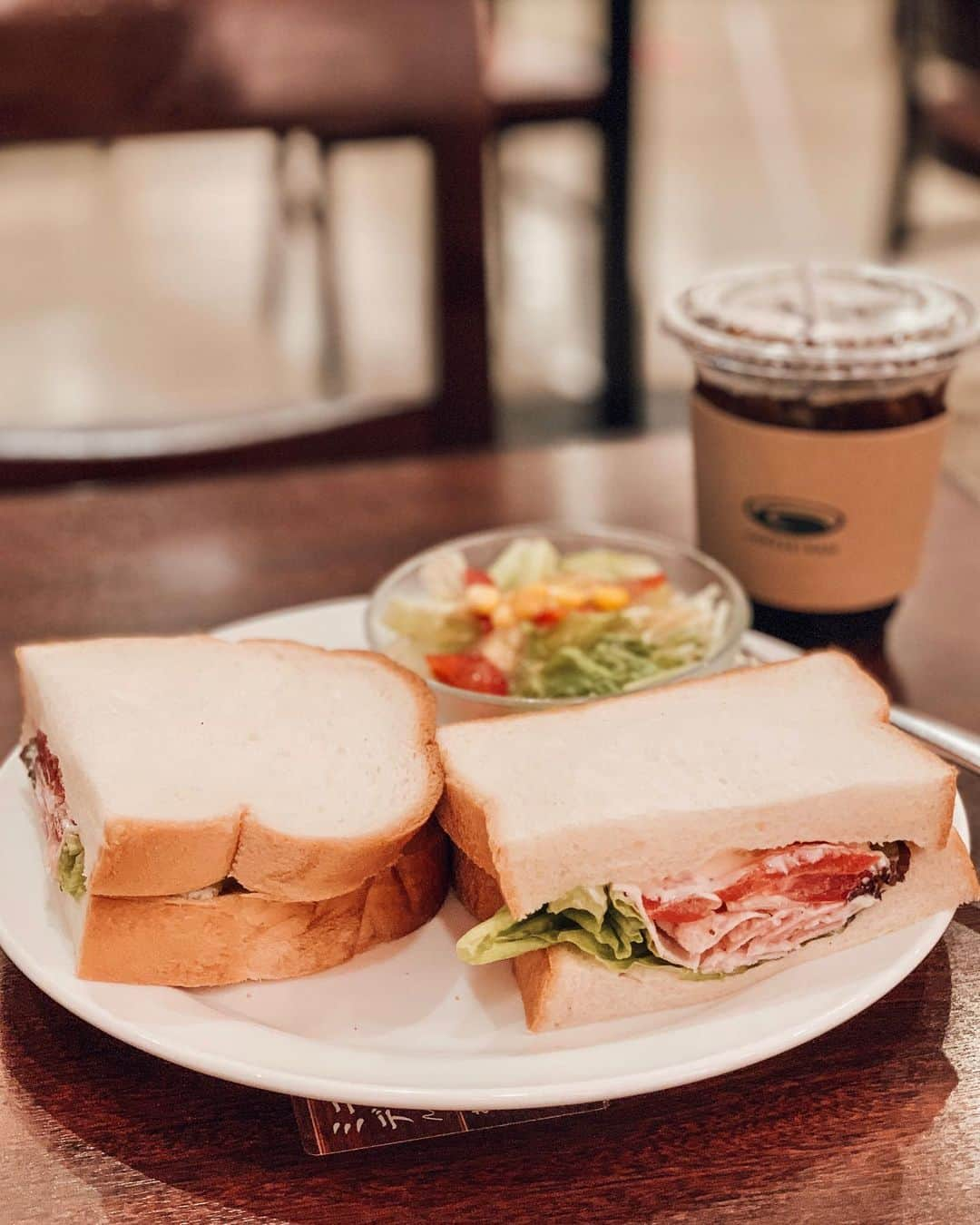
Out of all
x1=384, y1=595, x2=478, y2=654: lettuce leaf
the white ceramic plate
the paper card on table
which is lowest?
the paper card on table

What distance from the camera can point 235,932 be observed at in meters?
1.04

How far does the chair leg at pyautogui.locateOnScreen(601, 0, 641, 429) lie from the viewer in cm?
387

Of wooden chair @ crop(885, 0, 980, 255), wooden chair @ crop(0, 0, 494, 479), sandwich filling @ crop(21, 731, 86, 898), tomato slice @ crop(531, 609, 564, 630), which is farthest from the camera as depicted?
wooden chair @ crop(885, 0, 980, 255)

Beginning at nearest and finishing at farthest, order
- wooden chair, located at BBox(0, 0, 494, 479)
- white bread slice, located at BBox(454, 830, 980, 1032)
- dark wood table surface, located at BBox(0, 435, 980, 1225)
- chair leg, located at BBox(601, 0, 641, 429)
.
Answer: dark wood table surface, located at BBox(0, 435, 980, 1225)
white bread slice, located at BBox(454, 830, 980, 1032)
wooden chair, located at BBox(0, 0, 494, 479)
chair leg, located at BBox(601, 0, 641, 429)

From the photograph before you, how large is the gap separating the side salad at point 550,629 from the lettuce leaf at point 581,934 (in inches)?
13.4

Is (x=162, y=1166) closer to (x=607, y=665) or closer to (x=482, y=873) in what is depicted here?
(x=482, y=873)

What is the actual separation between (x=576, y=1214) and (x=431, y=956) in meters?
0.27

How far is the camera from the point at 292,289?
17.9 feet

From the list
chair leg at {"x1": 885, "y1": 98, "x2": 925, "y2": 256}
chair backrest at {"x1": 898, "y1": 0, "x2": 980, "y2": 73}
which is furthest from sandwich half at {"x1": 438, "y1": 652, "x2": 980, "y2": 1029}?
chair leg at {"x1": 885, "y1": 98, "x2": 925, "y2": 256}

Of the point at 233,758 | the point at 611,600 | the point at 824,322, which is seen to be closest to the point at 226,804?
the point at 233,758

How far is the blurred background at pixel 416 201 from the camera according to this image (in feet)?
7.86

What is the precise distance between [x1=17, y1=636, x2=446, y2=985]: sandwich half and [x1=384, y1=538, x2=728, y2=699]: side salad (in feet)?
0.38

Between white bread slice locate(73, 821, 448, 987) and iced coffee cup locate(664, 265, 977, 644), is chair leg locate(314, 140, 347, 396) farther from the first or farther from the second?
white bread slice locate(73, 821, 448, 987)

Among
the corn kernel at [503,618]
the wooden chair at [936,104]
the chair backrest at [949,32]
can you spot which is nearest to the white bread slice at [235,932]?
the corn kernel at [503,618]
